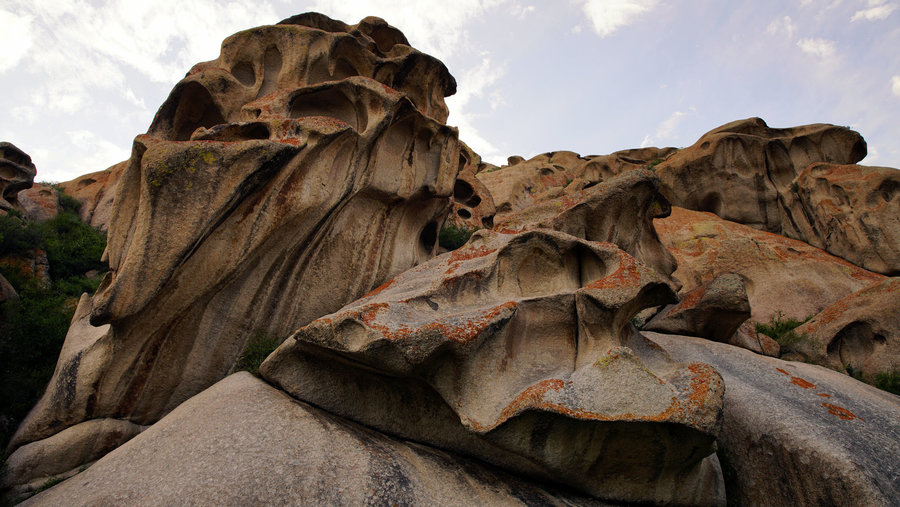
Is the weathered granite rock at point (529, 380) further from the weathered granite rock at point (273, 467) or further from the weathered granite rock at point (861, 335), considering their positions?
the weathered granite rock at point (861, 335)

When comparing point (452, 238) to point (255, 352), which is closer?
point (255, 352)

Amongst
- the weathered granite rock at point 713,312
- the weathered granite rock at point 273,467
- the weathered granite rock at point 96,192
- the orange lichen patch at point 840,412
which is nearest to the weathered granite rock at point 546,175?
the weathered granite rock at point 713,312

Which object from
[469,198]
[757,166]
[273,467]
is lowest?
[273,467]

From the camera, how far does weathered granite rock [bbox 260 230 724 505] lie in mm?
4168

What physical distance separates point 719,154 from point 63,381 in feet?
54.1

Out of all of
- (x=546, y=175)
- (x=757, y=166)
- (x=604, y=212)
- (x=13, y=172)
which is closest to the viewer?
(x=604, y=212)

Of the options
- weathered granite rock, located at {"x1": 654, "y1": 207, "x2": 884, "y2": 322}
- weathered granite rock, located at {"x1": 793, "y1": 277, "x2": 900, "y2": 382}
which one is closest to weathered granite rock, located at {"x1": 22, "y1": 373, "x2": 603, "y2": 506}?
weathered granite rock, located at {"x1": 793, "y1": 277, "x2": 900, "y2": 382}

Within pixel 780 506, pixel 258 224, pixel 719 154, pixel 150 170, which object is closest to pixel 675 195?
pixel 719 154

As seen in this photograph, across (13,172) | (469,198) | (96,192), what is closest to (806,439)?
(469,198)

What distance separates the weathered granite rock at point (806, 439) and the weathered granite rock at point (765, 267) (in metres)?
3.84

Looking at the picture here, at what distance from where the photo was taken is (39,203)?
→ 52.0ft

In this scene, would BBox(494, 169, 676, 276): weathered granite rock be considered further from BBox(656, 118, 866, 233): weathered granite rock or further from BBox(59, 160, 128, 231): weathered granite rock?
BBox(59, 160, 128, 231): weathered granite rock

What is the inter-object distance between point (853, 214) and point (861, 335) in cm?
501

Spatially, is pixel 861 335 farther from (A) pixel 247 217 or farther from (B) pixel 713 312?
(A) pixel 247 217
